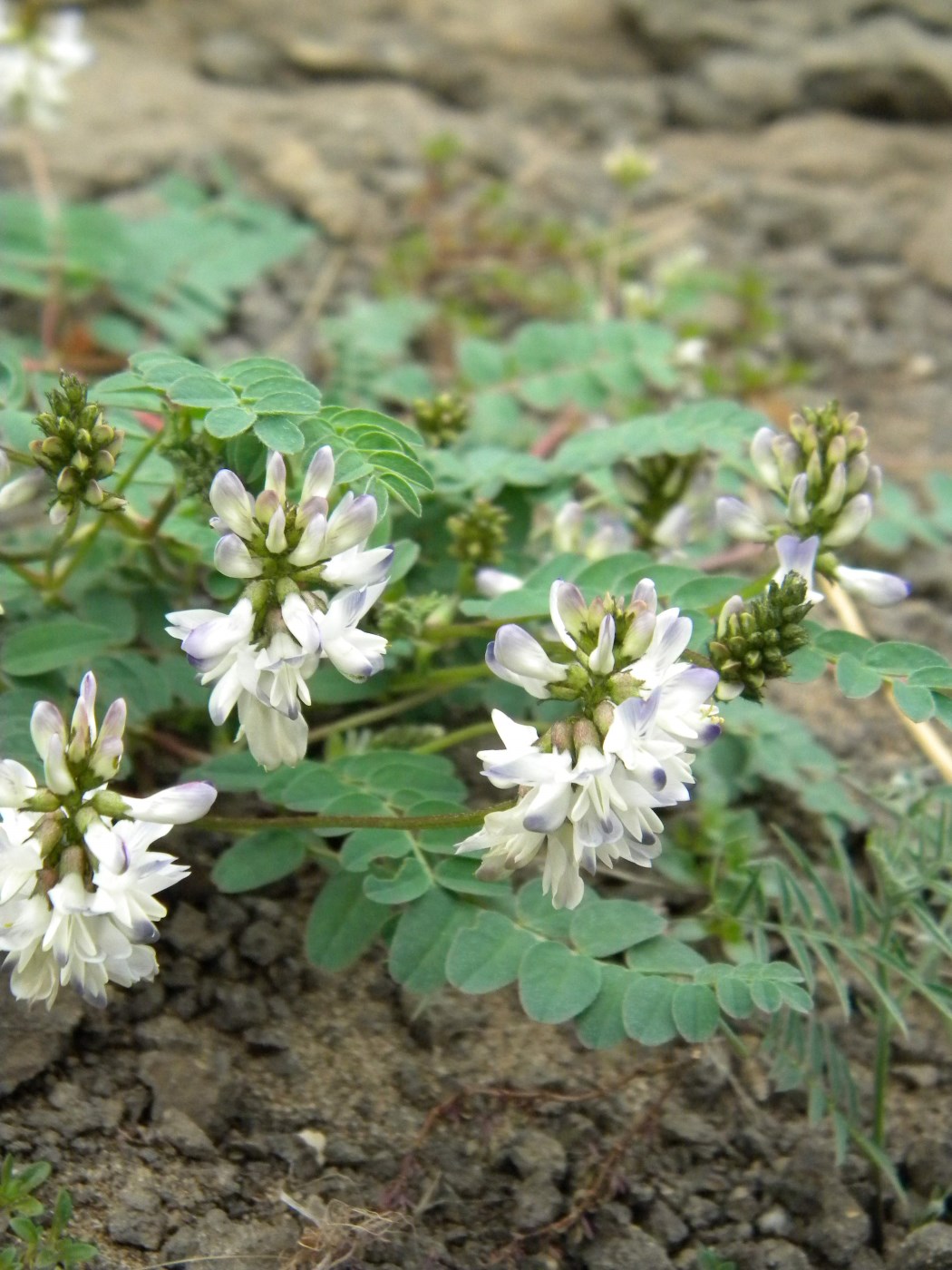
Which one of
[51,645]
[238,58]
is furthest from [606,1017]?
[238,58]

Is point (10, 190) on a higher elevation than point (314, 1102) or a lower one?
higher

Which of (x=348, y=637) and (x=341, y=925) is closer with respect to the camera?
(x=348, y=637)

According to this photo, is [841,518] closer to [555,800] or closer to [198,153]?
[555,800]

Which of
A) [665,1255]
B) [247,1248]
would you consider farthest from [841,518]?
[247,1248]

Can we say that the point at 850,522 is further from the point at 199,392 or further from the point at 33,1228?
the point at 33,1228

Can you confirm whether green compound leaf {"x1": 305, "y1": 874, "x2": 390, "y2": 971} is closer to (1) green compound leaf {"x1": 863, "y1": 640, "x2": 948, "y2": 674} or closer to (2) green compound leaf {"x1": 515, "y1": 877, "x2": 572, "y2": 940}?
(2) green compound leaf {"x1": 515, "y1": 877, "x2": 572, "y2": 940}

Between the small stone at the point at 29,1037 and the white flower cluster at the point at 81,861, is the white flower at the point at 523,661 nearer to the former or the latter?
the white flower cluster at the point at 81,861
